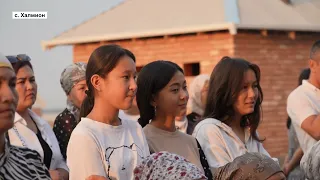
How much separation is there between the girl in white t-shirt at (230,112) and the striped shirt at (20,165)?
1862mm

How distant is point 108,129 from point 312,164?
1.18 m

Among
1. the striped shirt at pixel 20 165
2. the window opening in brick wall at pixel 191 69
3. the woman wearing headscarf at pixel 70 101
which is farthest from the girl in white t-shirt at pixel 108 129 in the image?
the window opening in brick wall at pixel 191 69

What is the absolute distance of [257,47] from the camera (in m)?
16.0

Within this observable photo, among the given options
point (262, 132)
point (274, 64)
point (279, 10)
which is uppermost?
point (279, 10)

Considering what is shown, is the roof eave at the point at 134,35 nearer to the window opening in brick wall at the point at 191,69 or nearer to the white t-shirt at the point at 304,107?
the window opening in brick wall at the point at 191,69

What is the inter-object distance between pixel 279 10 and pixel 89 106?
12.8m

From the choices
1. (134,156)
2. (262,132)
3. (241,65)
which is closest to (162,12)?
(262,132)

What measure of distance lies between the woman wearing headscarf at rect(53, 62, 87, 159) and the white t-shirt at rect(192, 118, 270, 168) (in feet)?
4.07

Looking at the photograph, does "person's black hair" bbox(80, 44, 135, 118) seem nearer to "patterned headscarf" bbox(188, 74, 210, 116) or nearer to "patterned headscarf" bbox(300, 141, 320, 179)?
"patterned headscarf" bbox(300, 141, 320, 179)

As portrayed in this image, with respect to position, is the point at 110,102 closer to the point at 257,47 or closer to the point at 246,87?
the point at 246,87

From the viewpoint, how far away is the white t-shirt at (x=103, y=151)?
4098mm

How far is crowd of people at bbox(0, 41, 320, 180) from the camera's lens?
3.51 metres

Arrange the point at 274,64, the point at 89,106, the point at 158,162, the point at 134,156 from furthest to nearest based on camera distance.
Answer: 1. the point at 274,64
2. the point at 89,106
3. the point at 134,156
4. the point at 158,162

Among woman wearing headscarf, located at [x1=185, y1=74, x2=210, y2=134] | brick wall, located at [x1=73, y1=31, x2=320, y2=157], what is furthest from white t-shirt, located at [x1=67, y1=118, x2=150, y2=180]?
brick wall, located at [x1=73, y1=31, x2=320, y2=157]
